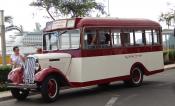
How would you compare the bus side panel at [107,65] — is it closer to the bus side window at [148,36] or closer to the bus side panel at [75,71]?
the bus side panel at [75,71]

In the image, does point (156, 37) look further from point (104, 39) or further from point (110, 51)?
point (104, 39)

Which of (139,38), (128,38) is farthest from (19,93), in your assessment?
(139,38)

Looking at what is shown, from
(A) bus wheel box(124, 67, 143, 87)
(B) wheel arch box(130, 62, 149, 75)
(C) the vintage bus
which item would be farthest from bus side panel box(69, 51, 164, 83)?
(A) bus wheel box(124, 67, 143, 87)

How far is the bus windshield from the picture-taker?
15422 millimetres

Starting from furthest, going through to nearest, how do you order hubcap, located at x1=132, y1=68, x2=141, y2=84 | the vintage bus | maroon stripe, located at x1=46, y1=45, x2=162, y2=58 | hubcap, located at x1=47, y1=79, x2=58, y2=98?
hubcap, located at x1=132, y1=68, x2=141, y2=84 < maroon stripe, located at x1=46, y1=45, x2=162, y2=58 < the vintage bus < hubcap, located at x1=47, y1=79, x2=58, y2=98

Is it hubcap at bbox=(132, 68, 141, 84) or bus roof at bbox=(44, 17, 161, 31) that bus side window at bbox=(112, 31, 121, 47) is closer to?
bus roof at bbox=(44, 17, 161, 31)

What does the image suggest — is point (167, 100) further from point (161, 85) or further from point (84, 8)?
point (84, 8)

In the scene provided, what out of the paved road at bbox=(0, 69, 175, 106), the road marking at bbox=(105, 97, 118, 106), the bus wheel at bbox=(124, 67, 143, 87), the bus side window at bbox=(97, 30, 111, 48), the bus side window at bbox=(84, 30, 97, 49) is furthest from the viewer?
the bus wheel at bbox=(124, 67, 143, 87)

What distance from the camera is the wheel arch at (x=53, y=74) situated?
13.7 m

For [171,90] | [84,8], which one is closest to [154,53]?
[171,90]

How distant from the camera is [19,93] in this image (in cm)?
1493

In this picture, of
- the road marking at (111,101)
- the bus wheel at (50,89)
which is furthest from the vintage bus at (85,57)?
the road marking at (111,101)

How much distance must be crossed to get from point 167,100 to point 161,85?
15.4 feet

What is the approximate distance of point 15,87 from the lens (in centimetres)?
1428
